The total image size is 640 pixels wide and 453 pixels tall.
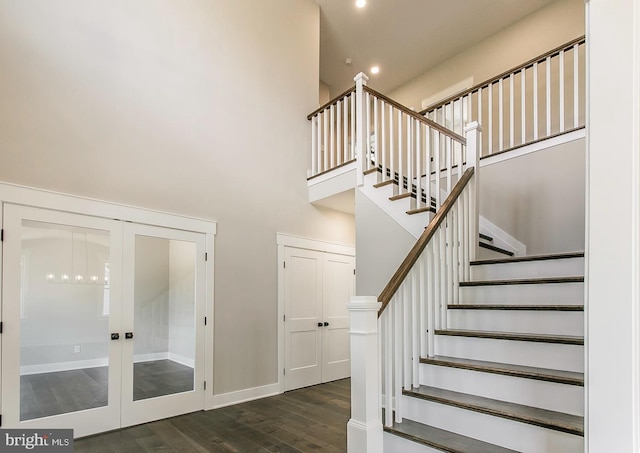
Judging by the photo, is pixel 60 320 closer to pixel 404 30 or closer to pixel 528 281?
pixel 528 281

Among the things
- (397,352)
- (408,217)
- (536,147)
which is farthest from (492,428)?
(536,147)

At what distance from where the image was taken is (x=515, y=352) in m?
2.54

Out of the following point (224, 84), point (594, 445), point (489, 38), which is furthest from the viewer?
point (489, 38)

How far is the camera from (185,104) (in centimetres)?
429

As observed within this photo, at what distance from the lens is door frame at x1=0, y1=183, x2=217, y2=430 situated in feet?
10.4

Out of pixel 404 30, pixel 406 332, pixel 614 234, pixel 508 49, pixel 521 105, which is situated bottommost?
pixel 406 332

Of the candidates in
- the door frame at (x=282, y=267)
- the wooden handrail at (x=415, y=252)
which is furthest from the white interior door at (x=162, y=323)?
the wooden handrail at (x=415, y=252)

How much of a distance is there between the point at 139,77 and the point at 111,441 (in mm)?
3489

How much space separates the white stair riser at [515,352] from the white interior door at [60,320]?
3033 mm

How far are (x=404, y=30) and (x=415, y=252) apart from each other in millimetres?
5148

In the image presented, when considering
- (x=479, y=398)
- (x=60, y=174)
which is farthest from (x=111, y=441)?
(x=479, y=398)

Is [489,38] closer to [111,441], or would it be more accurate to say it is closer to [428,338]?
[428,338]

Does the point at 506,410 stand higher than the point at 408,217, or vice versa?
the point at 408,217

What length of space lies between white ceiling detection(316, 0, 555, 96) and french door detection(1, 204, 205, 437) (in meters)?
4.47
